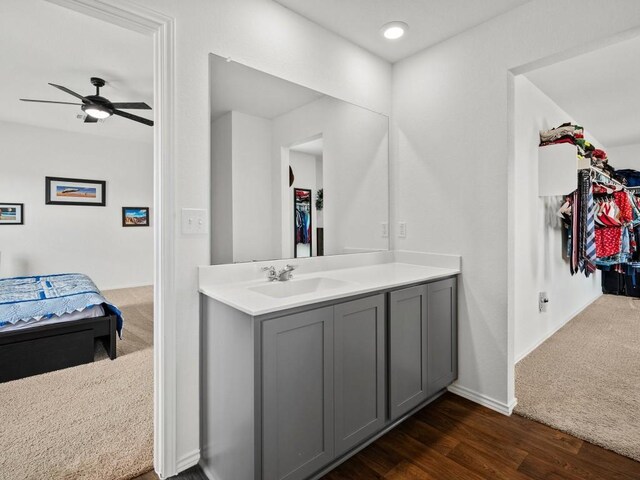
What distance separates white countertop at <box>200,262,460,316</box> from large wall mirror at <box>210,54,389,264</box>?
0.57ft

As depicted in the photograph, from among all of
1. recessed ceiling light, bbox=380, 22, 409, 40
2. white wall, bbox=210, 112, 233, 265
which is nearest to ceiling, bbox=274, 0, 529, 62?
recessed ceiling light, bbox=380, 22, 409, 40

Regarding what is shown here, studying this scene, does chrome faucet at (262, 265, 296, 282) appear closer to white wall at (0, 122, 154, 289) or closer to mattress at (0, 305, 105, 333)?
mattress at (0, 305, 105, 333)

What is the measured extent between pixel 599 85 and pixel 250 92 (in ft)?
10.4

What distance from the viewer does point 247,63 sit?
184 centimetres

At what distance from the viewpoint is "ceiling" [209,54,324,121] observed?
69.3 inches

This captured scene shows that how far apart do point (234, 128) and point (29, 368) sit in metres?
2.56

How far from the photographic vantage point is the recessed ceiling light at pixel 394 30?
2168 millimetres

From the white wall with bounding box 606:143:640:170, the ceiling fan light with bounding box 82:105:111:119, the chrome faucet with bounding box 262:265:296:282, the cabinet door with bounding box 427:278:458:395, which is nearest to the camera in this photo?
the chrome faucet with bounding box 262:265:296:282

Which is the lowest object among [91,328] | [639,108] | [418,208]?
[91,328]

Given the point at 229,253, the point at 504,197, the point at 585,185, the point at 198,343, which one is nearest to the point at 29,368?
the point at 198,343

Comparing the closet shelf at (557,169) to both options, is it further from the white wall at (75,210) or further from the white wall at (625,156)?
the white wall at (75,210)

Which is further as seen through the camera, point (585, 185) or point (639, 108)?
point (639, 108)

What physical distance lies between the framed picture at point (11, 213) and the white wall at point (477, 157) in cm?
561

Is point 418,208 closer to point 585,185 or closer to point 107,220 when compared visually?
point 585,185
